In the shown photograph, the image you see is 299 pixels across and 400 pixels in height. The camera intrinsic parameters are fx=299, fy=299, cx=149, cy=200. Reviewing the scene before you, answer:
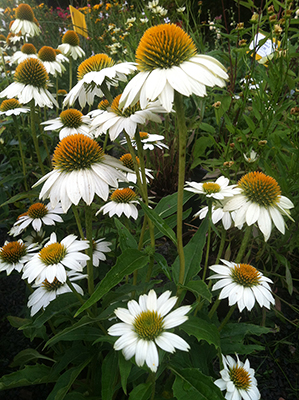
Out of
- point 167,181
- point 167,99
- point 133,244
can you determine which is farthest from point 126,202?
point 167,181

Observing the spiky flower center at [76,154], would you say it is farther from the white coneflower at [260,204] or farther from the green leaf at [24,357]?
the green leaf at [24,357]

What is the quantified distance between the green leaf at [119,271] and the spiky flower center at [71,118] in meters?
0.82

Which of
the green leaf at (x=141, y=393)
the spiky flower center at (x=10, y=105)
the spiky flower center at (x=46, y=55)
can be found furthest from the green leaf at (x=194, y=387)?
the spiky flower center at (x=46, y=55)

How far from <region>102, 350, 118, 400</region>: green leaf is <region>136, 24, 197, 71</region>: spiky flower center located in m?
0.85

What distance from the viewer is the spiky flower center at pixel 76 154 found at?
0.87 meters

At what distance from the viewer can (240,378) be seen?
102 centimetres

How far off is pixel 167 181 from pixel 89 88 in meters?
1.42

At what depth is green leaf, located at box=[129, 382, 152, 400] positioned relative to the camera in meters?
0.79

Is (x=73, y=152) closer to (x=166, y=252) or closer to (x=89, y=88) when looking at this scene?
(x=89, y=88)

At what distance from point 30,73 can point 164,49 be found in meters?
1.11

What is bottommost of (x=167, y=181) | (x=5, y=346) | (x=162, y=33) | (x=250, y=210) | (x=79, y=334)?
(x=5, y=346)

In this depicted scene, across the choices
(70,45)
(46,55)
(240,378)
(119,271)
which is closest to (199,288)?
(119,271)

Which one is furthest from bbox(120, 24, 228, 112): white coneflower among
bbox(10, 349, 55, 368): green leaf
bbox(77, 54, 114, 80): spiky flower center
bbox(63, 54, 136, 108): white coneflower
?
bbox(10, 349, 55, 368): green leaf

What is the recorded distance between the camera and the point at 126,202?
4.55 ft
